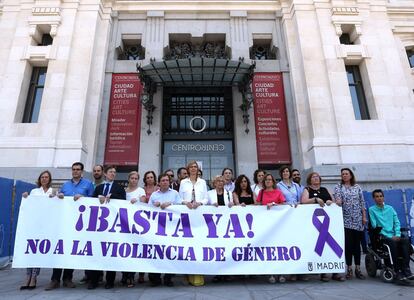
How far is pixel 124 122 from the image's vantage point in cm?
1330

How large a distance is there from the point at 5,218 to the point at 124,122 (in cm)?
646

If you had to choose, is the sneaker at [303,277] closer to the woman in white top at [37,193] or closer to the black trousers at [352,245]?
the black trousers at [352,245]

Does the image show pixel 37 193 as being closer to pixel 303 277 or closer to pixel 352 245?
pixel 303 277

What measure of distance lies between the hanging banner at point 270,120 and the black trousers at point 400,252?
7555 millimetres

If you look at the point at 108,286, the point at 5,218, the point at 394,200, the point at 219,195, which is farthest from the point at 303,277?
the point at 5,218

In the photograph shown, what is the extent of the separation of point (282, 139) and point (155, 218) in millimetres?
9147

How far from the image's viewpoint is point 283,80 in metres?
14.1

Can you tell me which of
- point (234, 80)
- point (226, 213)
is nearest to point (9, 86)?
point (234, 80)

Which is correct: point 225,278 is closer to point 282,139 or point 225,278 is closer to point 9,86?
point 282,139

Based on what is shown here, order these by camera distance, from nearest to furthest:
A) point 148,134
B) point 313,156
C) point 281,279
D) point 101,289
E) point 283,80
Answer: point 101,289, point 281,279, point 313,156, point 148,134, point 283,80

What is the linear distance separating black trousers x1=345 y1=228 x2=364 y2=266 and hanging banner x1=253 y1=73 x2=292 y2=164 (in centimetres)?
713

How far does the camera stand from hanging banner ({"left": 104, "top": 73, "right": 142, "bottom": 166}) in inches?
506

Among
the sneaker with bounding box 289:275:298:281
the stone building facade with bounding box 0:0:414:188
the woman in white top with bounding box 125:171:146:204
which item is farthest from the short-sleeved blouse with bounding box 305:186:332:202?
the stone building facade with bounding box 0:0:414:188

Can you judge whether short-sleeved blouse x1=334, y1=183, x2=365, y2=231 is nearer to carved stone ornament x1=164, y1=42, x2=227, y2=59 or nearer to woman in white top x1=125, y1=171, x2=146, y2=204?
woman in white top x1=125, y1=171, x2=146, y2=204
